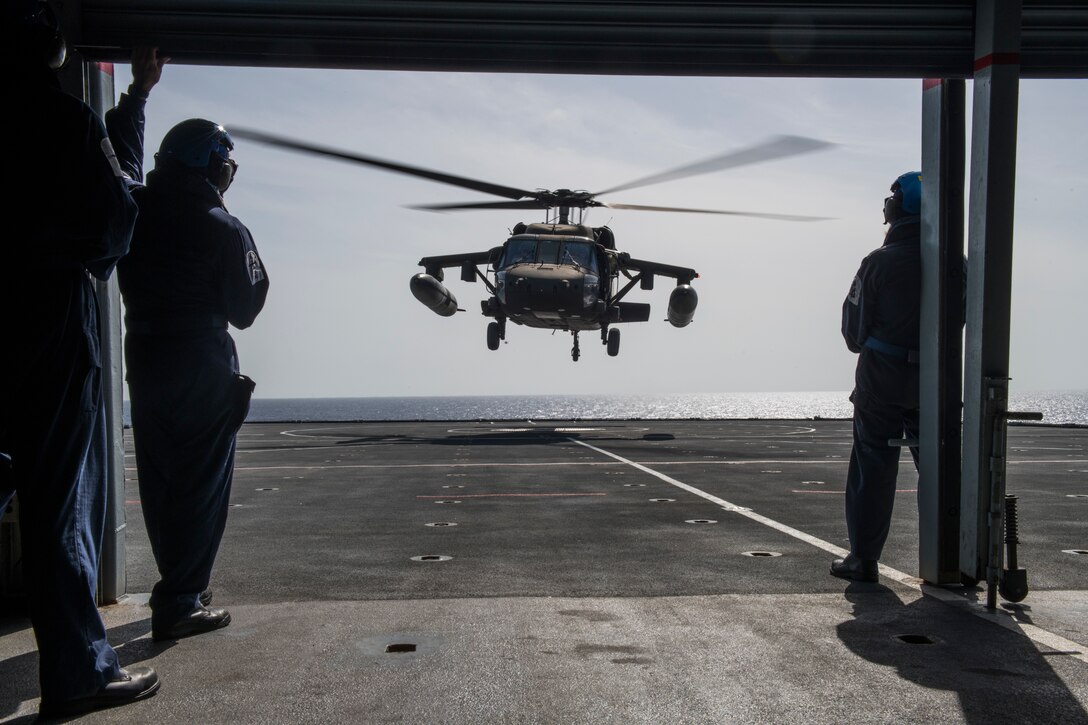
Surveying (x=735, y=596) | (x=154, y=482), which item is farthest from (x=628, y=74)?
(x=154, y=482)

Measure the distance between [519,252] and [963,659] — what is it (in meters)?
17.7

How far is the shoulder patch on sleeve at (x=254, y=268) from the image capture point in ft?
11.8

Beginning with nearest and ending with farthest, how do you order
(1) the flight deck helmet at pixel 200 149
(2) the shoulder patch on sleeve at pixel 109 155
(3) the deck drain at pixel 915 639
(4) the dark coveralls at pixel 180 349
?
(2) the shoulder patch on sleeve at pixel 109 155
(3) the deck drain at pixel 915 639
(4) the dark coveralls at pixel 180 349
(1) the flight deck helmet at pixel 200 149

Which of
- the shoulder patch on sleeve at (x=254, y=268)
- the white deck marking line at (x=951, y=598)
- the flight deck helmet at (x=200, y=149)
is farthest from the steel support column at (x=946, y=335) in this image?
the flight deck helmet at (x=200, y=149)

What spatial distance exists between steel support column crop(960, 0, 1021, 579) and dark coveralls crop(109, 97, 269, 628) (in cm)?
327

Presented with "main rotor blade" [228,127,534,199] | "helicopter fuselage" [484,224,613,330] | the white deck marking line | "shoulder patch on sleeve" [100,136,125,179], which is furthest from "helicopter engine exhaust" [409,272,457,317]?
"shoulder patch on sleeve" [100,136,125,179]

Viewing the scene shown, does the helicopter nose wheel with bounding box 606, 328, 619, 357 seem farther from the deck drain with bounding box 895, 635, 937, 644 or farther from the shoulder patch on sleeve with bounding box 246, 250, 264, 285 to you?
the deck drain with bounding box 895, 635, 937, 644

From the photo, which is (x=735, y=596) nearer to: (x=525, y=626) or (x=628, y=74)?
(x=525, y=626)

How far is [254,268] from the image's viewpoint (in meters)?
3.65

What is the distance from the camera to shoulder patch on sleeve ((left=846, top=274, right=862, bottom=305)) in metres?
4.71

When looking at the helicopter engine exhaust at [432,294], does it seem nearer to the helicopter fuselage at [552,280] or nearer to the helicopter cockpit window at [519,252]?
the helicopter fuselage at [552,280]

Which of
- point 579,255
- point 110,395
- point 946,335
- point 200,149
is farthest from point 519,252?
point 200,149

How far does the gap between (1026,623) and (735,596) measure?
3.82ft

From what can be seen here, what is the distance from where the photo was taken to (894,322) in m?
4.63
